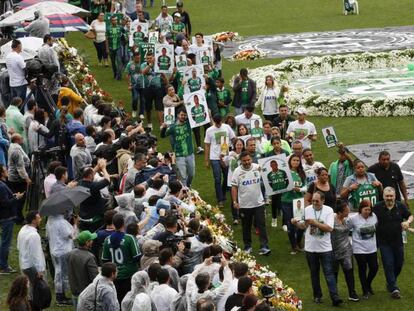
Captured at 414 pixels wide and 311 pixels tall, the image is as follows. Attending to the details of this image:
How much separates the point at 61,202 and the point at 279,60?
21.7 m

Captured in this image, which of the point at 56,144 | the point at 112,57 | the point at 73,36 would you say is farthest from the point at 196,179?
the point at 73,36

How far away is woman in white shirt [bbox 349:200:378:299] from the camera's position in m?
17.9

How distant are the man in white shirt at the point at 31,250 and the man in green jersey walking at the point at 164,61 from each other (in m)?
12.5

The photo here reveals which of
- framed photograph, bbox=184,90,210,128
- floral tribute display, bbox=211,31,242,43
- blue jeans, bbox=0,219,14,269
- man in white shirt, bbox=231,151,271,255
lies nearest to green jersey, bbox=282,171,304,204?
Answer: man in white shirt, bbox=231,151,271,255

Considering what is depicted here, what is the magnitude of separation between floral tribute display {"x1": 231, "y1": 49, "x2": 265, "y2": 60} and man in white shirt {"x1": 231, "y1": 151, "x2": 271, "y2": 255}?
18.5 metres

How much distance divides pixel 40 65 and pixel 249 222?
742cm

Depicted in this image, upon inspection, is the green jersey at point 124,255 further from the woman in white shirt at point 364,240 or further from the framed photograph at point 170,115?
the framed photograph at point 170,115

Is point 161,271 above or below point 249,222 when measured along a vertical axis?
above

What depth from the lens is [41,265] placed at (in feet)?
54.1

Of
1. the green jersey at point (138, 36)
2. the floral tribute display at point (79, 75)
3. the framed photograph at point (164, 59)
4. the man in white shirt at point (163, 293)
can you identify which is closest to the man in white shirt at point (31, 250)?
the man in white shirt at point (163, 293)

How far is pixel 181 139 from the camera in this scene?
22922 mm

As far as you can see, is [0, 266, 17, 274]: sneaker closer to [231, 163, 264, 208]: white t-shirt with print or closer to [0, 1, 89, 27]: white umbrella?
[231, 163, 264, 208]: white t-shirt with print

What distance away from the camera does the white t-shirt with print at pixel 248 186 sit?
65.9 ft

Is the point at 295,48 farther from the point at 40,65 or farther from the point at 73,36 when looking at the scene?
the point at 40,65
